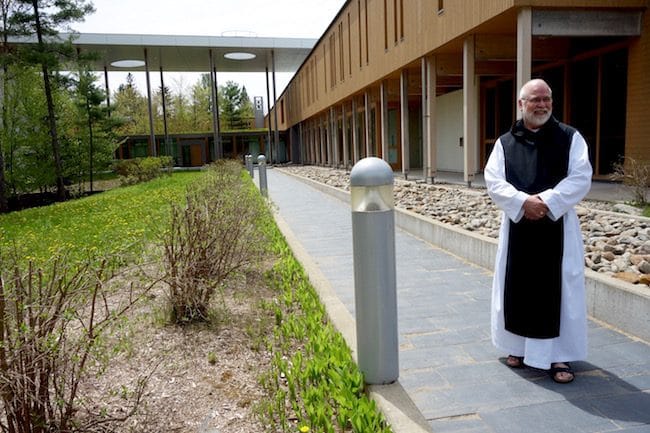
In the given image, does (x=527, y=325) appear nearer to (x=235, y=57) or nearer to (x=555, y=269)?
(x=555, y=269)

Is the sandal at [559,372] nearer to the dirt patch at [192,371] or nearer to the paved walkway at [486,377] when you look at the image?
the paved walkway at [486,377]

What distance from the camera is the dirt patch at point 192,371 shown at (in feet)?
9.23

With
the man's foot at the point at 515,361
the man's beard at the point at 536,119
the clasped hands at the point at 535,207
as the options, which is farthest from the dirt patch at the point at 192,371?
the man's beard at the point at 536,119

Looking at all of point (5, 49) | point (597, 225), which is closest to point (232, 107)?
point (5, 49)

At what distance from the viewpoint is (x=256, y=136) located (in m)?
49.6

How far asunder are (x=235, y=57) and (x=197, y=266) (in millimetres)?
41155

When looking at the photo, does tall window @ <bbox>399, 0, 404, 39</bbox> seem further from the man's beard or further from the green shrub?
the green shrub

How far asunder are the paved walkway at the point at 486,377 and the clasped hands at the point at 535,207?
1010 millimetres

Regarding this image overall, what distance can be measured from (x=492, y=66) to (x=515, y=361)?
43.7ft

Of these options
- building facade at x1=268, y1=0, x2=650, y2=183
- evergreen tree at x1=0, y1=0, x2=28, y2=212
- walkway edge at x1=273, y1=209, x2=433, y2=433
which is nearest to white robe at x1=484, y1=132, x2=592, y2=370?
walkway edge at x1=273, y1=209, x2=433, y2=433

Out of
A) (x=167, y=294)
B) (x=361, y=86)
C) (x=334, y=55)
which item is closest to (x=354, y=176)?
(x=167, y=294)

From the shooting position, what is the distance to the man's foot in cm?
337

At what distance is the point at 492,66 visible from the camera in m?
15.1

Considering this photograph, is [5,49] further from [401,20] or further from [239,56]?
[239,56]
